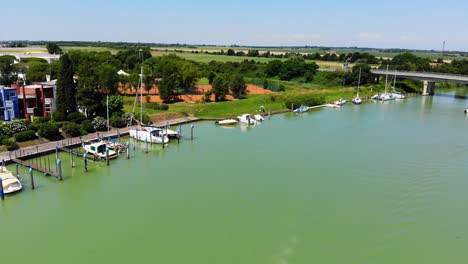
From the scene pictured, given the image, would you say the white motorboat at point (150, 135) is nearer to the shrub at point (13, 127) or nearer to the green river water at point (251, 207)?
the green river water at point (251, 207)

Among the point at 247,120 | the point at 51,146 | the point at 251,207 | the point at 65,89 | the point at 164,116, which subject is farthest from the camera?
the point at 247,120

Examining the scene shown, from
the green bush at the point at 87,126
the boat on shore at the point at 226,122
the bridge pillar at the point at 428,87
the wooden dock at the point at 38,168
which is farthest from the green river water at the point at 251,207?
the bridge pillar at the point at 428,87

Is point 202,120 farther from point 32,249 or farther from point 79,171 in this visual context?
point 32,249

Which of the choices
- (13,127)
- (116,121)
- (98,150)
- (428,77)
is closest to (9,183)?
(98,150)

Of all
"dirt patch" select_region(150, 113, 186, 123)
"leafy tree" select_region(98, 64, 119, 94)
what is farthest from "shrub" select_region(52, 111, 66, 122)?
"leafy tree" select_region(98, 64, 119, 94)

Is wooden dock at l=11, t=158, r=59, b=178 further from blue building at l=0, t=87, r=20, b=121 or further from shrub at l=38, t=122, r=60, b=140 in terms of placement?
blue building at l=0, t=87, r=20, b=121

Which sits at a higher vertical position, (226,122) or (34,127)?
(34,127)

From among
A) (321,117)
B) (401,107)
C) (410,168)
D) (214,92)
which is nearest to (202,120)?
(214,92)

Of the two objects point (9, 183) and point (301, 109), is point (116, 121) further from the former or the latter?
point (301, 109)
